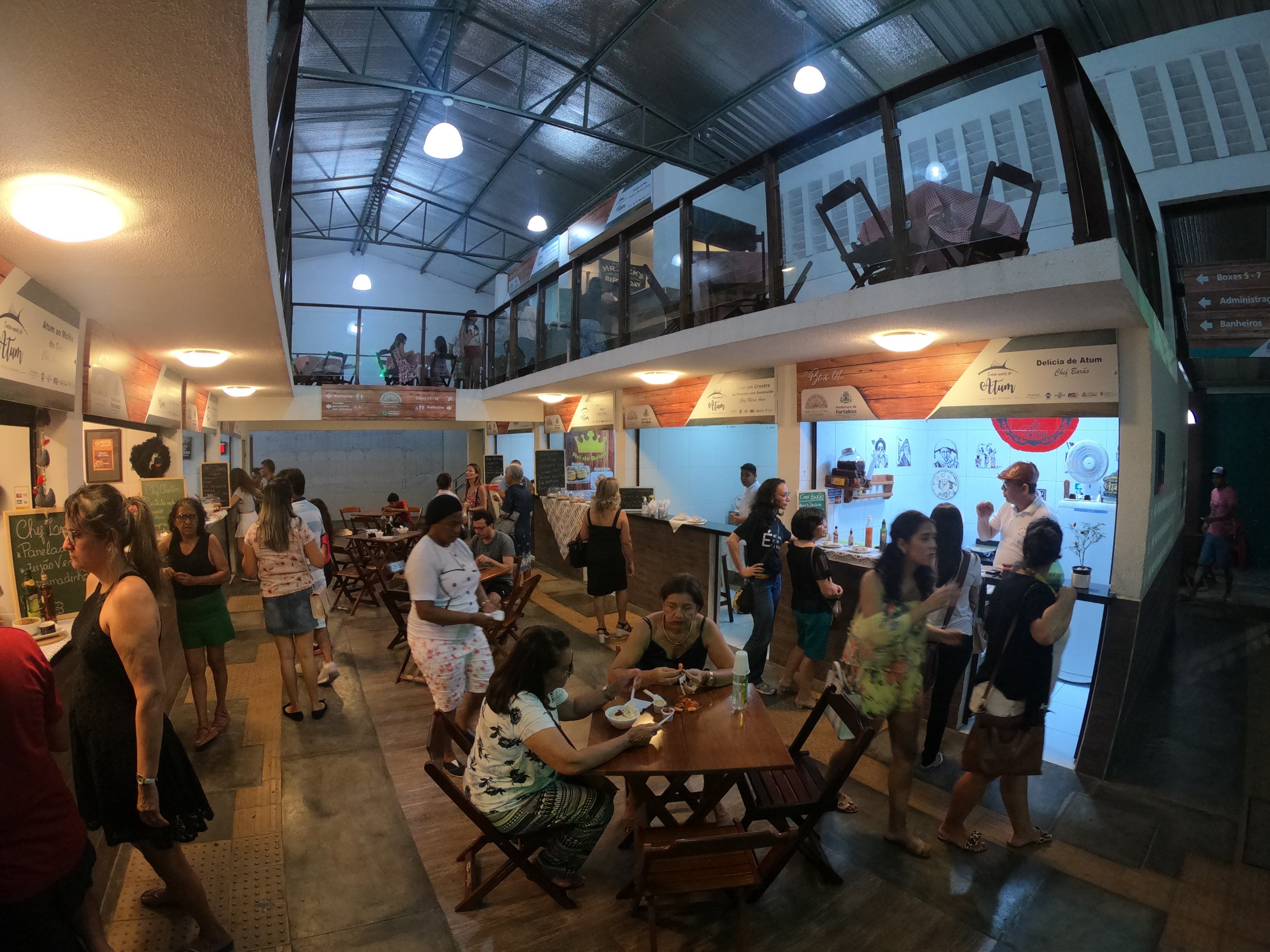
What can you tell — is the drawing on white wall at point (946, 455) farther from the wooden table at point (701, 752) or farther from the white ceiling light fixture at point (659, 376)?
the wooden table at point (701, 752)

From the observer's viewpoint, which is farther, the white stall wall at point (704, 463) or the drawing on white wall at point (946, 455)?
the white stall wall at point (704, 463)

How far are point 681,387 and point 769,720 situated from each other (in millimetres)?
4871

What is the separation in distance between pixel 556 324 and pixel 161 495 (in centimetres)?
496

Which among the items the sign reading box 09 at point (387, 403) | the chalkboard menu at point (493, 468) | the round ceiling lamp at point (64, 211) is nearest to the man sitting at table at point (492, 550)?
the round ceiling lamp at point (64, 211)

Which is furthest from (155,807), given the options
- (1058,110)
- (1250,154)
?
(1250,154)

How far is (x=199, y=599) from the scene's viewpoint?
388 centimetres

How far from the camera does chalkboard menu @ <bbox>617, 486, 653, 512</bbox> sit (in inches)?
301

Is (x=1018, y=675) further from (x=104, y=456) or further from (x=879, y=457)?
(x=104, y=456)

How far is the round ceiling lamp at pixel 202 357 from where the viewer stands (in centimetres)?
535

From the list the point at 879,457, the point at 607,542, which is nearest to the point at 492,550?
the point at 607,542

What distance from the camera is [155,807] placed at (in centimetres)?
206

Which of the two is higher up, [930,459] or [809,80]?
[809,80]

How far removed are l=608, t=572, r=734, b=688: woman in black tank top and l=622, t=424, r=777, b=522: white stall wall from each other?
212 inches

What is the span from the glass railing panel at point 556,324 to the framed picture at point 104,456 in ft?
15.6
